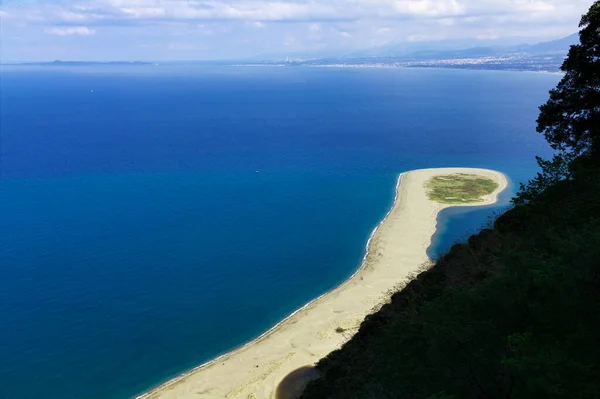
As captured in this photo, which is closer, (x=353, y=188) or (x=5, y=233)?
(x=5, y=233)

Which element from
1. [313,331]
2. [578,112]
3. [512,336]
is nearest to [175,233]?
[313,331]

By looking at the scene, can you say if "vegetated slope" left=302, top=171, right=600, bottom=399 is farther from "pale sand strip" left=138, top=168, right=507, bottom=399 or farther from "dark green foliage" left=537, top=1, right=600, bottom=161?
"pale sand strip" left=138, top=168, right=507, bottom=399

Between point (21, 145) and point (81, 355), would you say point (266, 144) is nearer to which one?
point (21, 145)

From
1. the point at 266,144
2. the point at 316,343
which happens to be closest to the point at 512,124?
the point at 266,144

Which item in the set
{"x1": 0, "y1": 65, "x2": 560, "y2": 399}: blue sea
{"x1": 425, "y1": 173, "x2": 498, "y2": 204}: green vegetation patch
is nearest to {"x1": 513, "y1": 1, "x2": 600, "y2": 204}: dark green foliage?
{"x1": 0, "y1": 65, "x2": 560, "y2": 399}: blue sea

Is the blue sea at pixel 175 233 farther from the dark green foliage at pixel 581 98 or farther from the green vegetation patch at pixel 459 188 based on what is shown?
the dark green foliage at pixel 581 98
